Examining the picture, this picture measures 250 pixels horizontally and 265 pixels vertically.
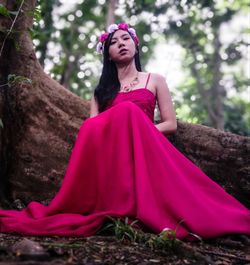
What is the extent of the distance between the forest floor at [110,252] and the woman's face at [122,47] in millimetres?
1788

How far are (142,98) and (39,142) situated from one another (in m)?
1.04

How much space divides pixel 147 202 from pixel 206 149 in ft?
4.13

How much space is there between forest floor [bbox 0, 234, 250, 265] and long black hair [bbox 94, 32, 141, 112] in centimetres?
150

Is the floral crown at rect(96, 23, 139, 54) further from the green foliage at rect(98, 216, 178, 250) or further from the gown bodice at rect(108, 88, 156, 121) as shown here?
the green foliage at rect(98, 216, 178, 250)

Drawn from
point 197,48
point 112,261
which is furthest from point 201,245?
point 197,48

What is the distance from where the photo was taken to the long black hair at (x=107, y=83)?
138 inches

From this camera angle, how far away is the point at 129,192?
2463 mm

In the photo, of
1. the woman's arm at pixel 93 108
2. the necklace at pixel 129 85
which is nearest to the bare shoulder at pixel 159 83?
the necklace at pixel 129 85

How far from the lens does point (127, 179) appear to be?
2.51 m

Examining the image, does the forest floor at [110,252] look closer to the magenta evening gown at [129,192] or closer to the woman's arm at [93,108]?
the magenta evening gown at [129,192]

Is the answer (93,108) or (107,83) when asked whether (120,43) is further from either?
(93,108)

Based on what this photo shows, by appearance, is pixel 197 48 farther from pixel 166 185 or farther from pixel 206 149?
pixel 166 185

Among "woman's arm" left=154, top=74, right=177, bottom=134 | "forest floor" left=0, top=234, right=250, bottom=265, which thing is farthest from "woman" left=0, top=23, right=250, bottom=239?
"woman's arm" left=154, top=74, right=177, bottom=134

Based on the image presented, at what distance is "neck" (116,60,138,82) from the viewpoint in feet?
12.0
